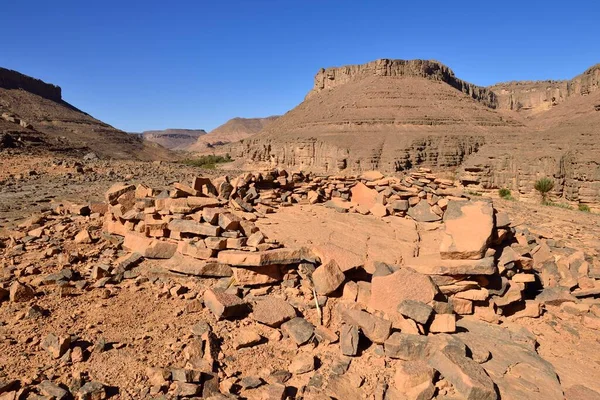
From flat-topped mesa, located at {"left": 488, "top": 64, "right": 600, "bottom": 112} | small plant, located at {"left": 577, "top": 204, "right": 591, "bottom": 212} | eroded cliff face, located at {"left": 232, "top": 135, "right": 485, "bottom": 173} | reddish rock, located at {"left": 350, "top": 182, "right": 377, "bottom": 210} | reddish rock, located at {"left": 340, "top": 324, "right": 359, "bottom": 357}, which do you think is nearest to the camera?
reddish rock, located at {"left": 340, "top": 324, "right": 359, "bottom": 357}

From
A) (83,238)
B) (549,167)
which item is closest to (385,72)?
(549,167)

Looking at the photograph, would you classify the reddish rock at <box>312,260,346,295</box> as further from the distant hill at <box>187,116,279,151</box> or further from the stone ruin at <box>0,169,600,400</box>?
the distant hill at <box>187,116,279,151</box>

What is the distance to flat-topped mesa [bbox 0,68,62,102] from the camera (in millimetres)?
61669

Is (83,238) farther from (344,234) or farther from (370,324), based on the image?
(370,324)

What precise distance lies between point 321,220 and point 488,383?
4774 millimetres

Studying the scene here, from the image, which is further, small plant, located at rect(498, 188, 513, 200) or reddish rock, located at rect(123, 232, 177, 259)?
small plant, located at rect(498, 188, 513, 200)

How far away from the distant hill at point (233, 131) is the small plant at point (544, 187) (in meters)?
125

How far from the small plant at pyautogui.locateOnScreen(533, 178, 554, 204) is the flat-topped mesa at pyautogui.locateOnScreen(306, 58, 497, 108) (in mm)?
36008

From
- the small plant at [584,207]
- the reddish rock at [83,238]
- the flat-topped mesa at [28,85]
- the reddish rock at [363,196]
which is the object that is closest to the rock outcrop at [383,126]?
the small plant at [584,207]

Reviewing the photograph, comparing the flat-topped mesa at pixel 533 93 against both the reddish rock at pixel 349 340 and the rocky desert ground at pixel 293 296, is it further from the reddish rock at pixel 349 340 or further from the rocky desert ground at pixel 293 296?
the reddish rock at pixel 349 340

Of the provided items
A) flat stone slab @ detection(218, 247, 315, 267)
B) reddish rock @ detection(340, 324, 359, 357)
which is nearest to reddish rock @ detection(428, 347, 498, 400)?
reddish rock @ detection(340, 324, 359, 357)

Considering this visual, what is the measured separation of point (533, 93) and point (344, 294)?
322 ft

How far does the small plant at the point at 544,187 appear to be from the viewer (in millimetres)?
23406

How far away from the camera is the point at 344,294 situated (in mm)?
5859
